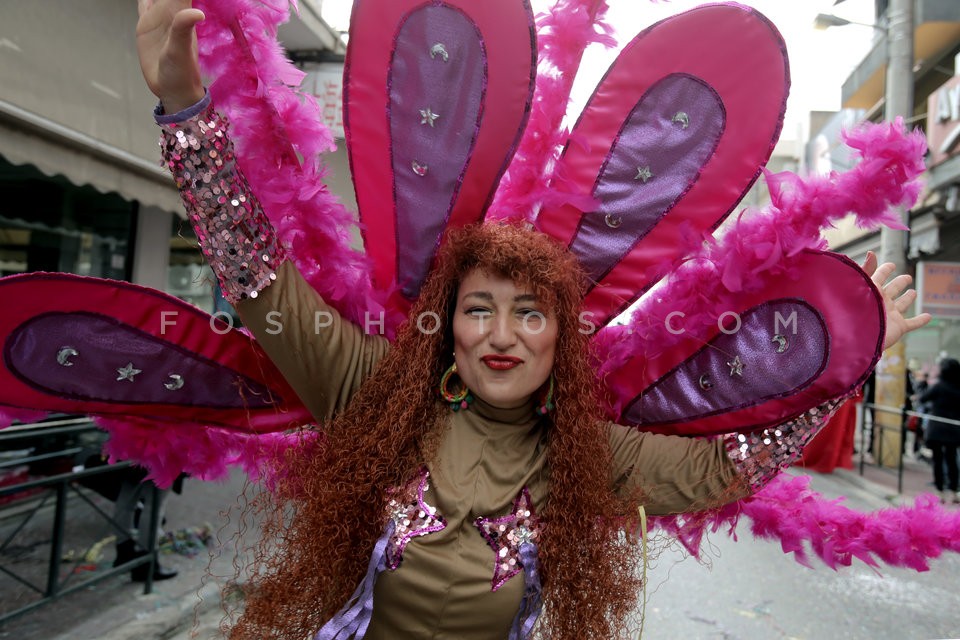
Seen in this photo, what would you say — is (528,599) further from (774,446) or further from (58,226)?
(58,226)

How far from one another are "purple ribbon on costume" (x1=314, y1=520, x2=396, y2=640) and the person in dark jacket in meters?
7.81

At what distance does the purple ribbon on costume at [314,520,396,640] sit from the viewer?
4.43ft

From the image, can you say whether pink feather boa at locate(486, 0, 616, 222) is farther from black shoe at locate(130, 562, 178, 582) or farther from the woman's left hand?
black shoe at locate(130, 562, 178, 582)

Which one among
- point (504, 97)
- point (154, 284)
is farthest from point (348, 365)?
point (154, 284)

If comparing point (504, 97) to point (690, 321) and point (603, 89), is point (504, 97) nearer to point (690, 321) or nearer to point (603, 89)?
point (603, 89)

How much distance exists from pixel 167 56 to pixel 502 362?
2.94 ft

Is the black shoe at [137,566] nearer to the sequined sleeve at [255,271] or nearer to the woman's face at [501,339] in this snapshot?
the sequined sleeve at [255,271]

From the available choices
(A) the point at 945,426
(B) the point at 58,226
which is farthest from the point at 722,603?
(B) the point at 58,226

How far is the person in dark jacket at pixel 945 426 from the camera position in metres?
7.05

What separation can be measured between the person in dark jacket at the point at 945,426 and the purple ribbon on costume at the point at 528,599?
7501 millimetres

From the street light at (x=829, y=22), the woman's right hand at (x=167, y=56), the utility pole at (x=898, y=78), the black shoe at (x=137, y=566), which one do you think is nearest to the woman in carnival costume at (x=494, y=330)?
the woman's right hand at (x=167, y=56)

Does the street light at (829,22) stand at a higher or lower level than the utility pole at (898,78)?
higher

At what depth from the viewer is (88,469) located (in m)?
3.44

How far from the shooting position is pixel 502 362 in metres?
1.46
